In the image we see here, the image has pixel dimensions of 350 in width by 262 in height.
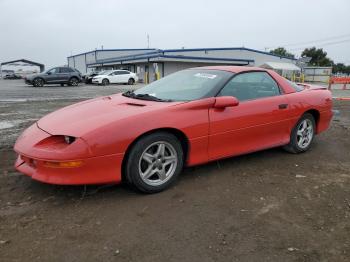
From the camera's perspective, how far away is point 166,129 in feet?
12.0

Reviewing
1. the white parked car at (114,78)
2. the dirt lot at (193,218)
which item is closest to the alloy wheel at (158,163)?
the dirt lot at (193,218)

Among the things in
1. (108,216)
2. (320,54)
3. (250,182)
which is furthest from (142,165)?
(320,54)

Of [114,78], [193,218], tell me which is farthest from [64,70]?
[193,218]

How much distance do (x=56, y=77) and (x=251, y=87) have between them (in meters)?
24.3

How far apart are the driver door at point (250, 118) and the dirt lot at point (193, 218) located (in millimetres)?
336

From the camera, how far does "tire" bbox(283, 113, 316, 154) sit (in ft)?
16.5

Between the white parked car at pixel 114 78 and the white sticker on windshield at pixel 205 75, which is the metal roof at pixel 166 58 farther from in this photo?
the white sticker on windshield at pixel 205 75

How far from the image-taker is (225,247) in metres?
2.68

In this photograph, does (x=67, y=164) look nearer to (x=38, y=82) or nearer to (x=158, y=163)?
(x=158, y=163)

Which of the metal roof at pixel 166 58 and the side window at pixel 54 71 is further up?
the metal roof at pixel 166 58

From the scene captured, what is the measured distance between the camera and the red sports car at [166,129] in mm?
3271

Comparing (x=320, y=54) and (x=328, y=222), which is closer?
(x=328, y=222)

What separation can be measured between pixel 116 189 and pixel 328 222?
2062mm

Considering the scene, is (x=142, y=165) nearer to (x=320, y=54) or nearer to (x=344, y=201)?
(x=344, y=201)
